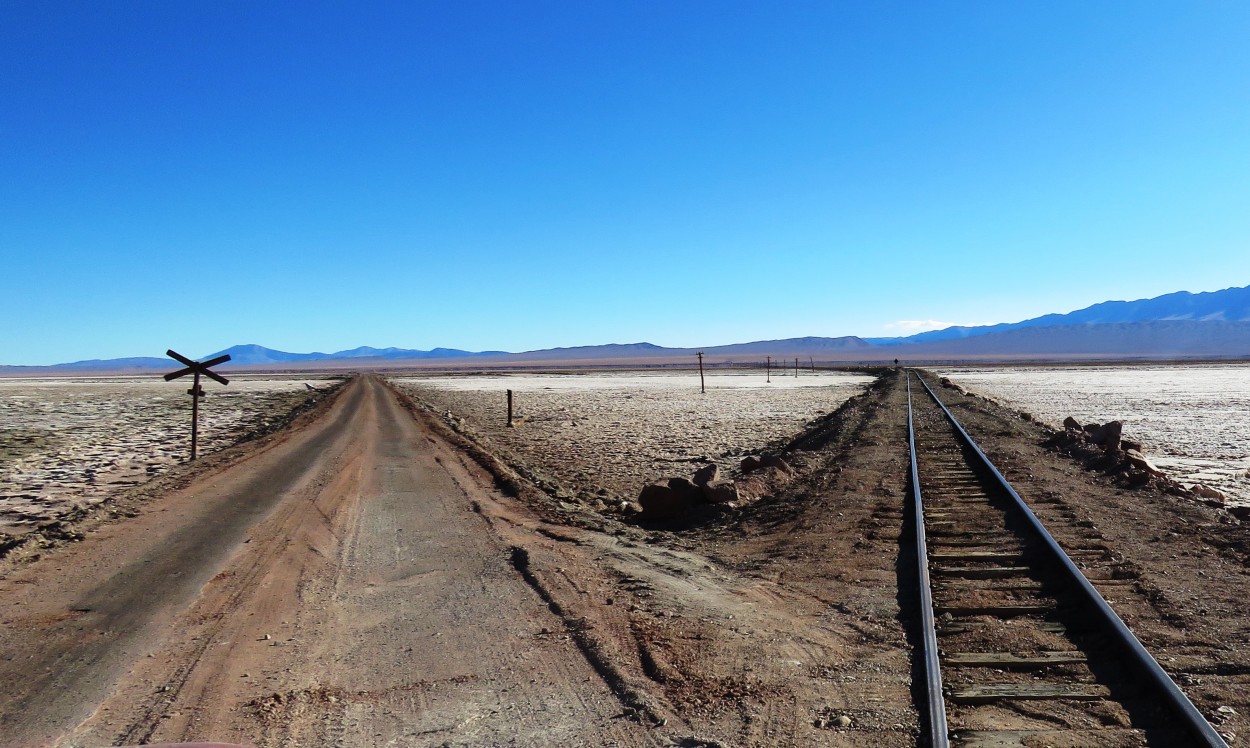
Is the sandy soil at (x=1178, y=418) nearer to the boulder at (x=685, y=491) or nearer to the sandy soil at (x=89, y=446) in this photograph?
the boulder at (x=685, y=491)

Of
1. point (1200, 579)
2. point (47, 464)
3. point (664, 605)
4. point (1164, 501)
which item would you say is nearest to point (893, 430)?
point (1164, 501)

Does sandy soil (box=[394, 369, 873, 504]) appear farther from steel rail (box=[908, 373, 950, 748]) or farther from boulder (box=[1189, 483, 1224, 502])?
boulder (box=[1189, 483, 1224, 502])

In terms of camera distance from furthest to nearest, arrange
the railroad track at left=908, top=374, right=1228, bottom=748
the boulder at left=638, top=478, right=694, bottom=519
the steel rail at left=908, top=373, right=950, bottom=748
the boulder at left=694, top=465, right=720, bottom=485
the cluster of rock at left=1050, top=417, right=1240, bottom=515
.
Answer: the cluster of rock at left=1050, top=417, right=1240, bottom=515 → the boulder at left=694, top=465, right=720, bottom=485 → the boulder at left=638, top=478, right=694, bottom=519 → the railroad track at left=908, top=374, right=1228, bottom=748 → the steel rail at left=908, top=373, right=950, bottom=748

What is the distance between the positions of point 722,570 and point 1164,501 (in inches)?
271

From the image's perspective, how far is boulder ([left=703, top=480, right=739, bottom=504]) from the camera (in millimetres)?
11531

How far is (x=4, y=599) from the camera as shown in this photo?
24.1 feet

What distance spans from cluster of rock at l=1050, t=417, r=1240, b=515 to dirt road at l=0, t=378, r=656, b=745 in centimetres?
935

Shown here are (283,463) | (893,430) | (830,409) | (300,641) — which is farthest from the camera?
A: (830,409)

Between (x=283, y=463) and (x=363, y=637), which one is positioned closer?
(x=363, y=637)

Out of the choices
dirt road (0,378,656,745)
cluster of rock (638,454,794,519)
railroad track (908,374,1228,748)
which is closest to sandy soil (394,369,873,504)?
cluster of rock (638,454,794,519)

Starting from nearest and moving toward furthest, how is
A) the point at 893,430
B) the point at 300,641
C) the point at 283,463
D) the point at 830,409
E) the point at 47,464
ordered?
the point at 300,641 → the point at 283,463 → the point at 47,464 → the point at 893,430 → the point at 830,409

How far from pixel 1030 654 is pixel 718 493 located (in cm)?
624

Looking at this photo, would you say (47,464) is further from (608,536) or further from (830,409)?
(830,409)

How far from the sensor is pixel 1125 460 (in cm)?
1473
